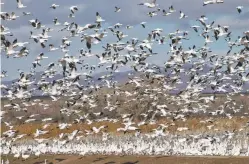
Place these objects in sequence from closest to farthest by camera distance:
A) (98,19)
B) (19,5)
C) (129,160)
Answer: (19,5)
(98,19)
(129,160)

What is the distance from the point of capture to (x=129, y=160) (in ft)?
185

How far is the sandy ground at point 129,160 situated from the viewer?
160 ft

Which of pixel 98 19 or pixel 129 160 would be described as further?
pixel 129 160

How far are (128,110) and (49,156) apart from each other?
65.3 m

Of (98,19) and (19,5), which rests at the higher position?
(19,5)

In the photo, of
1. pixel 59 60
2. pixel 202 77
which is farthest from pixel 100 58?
pixel 202 77

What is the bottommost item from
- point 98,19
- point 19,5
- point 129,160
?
point 129,160

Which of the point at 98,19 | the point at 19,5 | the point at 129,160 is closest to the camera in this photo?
the point at 19,5

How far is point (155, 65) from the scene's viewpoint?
46.6 metres

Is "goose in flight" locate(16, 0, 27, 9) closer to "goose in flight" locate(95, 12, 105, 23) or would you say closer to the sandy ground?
"goose in flight" locate(95, 12, 105, 23)

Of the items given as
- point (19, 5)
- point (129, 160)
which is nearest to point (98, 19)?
point (19, 5)

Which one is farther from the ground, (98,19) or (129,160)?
(98,19)

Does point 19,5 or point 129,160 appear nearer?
point 19,5

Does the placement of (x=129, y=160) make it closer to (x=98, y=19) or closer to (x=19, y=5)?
(x=98, y=19)
